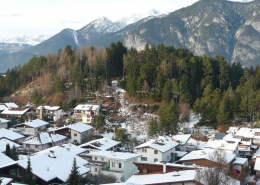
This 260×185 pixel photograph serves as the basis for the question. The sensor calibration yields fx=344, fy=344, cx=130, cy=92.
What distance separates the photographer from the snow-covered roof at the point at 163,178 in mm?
20111

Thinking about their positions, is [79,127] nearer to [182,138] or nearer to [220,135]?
[182,138]

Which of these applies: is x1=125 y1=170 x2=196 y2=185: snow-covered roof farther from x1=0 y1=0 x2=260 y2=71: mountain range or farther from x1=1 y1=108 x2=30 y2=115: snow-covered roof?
x1=0 y1=0 x2=260 y2=71: mountain range

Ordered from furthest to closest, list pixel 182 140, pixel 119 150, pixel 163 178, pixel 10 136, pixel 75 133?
pixel 75 133
pixel 10 136
pixel 182 140
pixel 119 150
pixel 163 178

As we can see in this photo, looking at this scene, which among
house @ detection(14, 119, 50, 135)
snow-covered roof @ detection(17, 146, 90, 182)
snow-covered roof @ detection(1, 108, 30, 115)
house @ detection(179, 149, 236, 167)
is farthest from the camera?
snow-covered roof @ detection(1, 108, 30, 115)

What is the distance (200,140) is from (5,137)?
2073 cm

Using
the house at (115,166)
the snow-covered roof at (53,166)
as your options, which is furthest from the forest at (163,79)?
the snow-covered roof at (53,166)

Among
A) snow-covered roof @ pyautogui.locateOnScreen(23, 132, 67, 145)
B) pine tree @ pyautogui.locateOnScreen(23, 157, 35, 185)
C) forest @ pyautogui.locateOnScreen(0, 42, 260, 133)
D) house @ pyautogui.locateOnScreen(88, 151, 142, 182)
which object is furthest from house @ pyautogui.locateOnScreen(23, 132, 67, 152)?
pine tree @ pyautogui.locateOnScreen(23, 157, 35, 185)

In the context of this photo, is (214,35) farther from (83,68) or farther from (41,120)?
(41,120)

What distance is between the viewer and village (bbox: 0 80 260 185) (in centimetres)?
2139

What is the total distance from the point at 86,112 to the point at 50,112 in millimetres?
6011

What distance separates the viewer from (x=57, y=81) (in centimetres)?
5469

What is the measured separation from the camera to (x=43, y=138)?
116 feet

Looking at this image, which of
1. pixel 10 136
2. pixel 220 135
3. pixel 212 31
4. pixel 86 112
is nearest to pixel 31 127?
pixel 10 136

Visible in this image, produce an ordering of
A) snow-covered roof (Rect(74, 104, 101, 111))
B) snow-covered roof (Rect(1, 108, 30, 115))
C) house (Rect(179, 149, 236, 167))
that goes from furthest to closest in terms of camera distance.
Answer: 1. snow-covered roof (Rect(1, 108, 30, 115))
2. snow-covered roof (Rect(74, 104, 101, 111))
3. house (Rect(179, 149, 236, 167))
